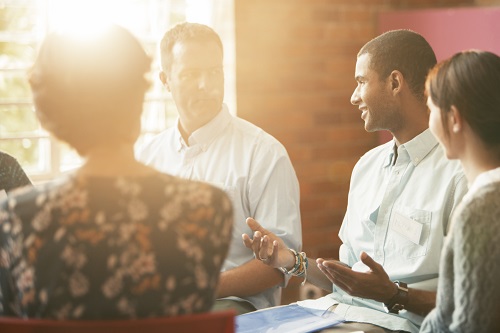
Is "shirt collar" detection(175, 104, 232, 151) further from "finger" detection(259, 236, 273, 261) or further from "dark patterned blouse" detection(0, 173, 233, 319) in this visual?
"dark patterned blouse" detection(0, 173, 233, 319)

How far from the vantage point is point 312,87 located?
3939 mm

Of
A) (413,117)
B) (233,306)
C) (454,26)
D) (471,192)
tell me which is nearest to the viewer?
(471,192)

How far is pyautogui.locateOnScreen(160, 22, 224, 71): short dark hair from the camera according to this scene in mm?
2598

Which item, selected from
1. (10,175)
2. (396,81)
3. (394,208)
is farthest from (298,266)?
(10,175)

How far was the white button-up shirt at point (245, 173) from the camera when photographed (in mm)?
2469

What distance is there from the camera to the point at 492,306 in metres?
1.46

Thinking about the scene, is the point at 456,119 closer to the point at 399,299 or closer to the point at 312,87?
the point at 399,299

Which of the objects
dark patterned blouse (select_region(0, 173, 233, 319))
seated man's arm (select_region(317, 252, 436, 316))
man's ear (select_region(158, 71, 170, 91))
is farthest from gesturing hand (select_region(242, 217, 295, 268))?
man's ear (select_region(158, 71, 170, 91))

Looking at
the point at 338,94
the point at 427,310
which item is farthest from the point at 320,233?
the point at 427,310

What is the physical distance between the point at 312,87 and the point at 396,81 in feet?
5.83

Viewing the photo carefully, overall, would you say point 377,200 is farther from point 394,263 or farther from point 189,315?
point 189,315

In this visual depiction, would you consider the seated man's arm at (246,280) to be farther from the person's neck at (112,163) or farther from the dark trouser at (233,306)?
the person's neck at (112,163)

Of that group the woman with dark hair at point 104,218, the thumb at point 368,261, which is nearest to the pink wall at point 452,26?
the thumb at point 368,261

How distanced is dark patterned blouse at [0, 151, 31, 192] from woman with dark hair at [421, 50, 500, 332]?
3.89 feet
